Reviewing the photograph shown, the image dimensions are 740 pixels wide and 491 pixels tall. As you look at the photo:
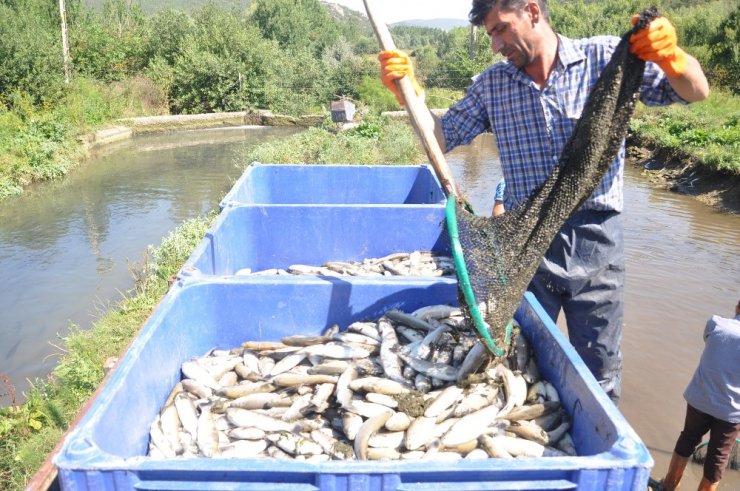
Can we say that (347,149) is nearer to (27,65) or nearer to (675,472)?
(675,472)

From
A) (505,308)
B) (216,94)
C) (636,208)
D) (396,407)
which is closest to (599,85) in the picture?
(505,308)

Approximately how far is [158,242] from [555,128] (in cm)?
828

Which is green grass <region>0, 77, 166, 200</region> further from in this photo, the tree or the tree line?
the tree

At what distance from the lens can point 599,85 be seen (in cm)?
251

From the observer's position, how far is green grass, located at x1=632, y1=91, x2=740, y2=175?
12.2 metres

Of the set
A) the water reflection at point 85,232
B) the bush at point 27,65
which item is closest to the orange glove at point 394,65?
the water reflection at point 85,232

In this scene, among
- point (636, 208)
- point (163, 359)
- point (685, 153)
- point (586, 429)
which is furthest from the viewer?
point (685, 153)

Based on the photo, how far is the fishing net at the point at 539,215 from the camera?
248 centimetres

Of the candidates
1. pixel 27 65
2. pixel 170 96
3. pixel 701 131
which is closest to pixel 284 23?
pixel 170 96

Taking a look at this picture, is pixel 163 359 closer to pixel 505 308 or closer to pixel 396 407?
pixel 396 407

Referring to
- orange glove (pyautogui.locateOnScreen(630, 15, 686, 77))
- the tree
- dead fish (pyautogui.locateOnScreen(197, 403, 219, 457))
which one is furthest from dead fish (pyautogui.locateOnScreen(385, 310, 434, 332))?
the tree

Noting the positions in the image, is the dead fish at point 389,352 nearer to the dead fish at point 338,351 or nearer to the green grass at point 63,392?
the dead fish at point 338,351

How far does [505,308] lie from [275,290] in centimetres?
161

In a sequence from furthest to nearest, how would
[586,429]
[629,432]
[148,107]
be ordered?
[148,107], [586,429], [629,432]
